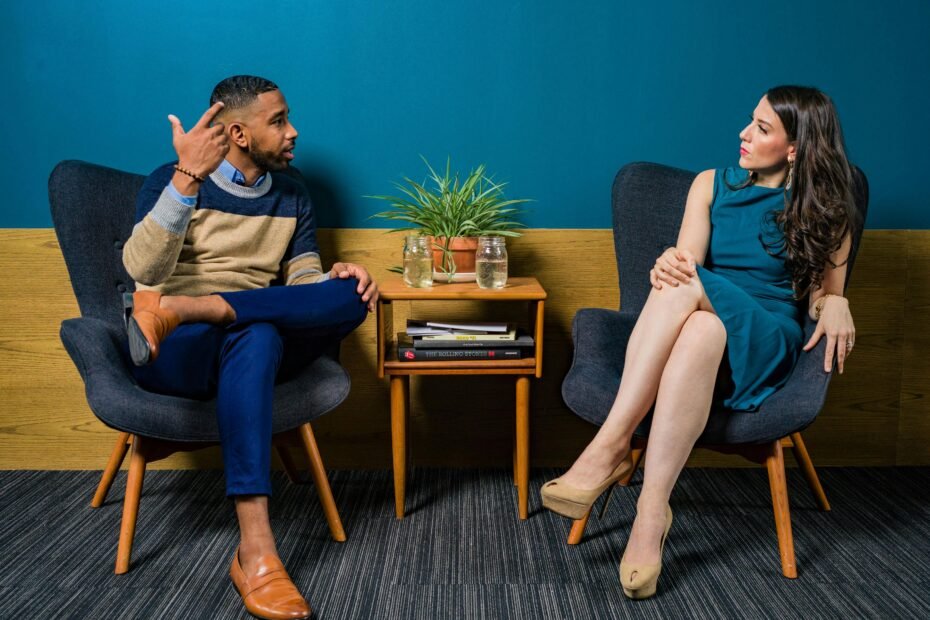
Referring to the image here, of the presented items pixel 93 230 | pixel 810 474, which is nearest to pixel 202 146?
pixel 93 230

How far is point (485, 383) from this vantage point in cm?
260

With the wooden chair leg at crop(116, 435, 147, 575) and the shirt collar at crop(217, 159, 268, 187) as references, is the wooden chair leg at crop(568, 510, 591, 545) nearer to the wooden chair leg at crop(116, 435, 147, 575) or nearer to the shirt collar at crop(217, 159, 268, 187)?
the wooden chair leg at crop(116, 435, 147, 575)

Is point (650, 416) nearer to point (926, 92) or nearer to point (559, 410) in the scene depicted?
point (559, 410)

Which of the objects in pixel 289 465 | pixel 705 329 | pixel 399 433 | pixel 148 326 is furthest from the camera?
pixel 289 465

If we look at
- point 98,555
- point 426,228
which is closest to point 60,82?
point 426,228

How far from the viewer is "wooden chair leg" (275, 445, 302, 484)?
94.8 inches

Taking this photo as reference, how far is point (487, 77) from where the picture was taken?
2451 mm

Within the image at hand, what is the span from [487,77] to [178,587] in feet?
5.37

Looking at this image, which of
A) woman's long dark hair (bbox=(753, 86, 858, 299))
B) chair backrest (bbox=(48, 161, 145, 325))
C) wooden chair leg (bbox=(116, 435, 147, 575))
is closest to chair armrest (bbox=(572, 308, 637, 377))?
woman's long dark hair (bbox=(753, 86, 858, 299))

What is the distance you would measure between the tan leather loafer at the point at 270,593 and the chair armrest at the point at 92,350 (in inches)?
21.5

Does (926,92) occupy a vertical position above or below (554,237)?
above

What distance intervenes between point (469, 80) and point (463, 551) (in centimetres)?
137

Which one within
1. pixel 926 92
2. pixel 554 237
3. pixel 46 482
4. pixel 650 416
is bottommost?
pixel 46 482

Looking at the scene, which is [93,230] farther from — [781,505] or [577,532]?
[781,505]
